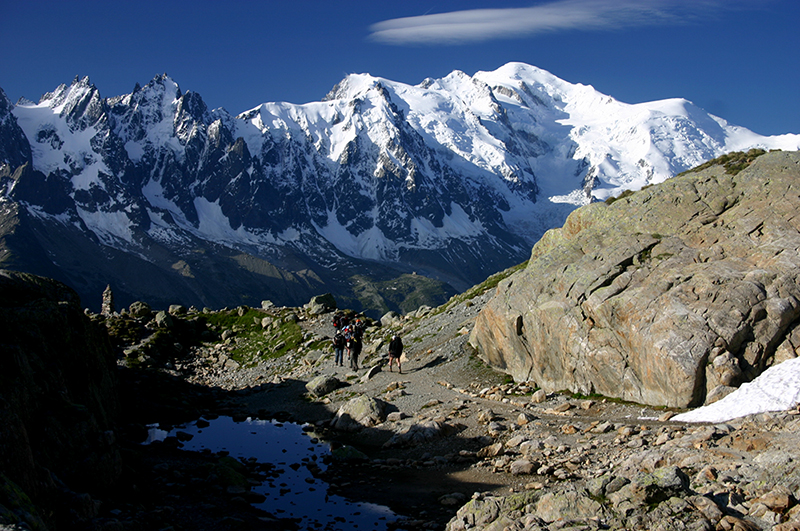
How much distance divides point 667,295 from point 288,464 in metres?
18.7

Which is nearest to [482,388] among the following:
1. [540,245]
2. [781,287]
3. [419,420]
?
[419,420]

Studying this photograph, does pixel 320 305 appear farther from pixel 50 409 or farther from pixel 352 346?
pixel 50 409

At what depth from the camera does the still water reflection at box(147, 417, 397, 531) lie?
2005 centimetres

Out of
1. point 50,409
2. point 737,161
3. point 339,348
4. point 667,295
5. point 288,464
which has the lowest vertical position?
point 288,464

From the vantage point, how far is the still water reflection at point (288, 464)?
789 inches

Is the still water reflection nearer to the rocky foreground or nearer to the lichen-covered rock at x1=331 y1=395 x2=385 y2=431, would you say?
the rocky foreground

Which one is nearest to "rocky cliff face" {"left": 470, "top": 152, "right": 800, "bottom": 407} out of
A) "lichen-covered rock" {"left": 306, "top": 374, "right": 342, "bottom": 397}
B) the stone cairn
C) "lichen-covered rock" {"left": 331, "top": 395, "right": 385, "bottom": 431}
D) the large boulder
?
"lichen-covered rock" {"left": 331, "top": 395, "right": 385, "bottom": 431}

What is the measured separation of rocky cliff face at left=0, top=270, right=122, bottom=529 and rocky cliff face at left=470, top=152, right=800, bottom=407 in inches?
829

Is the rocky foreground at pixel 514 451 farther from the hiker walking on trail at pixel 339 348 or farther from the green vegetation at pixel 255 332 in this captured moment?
the green vegetation at pixel 255 332

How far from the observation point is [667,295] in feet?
88.7

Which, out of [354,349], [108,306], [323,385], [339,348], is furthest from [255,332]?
[108,306]

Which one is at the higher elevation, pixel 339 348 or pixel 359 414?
pixel 339 348

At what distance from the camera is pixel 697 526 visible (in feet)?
44.7

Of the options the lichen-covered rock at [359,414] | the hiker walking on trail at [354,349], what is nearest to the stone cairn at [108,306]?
the hiker walking on trail at [354,349]
